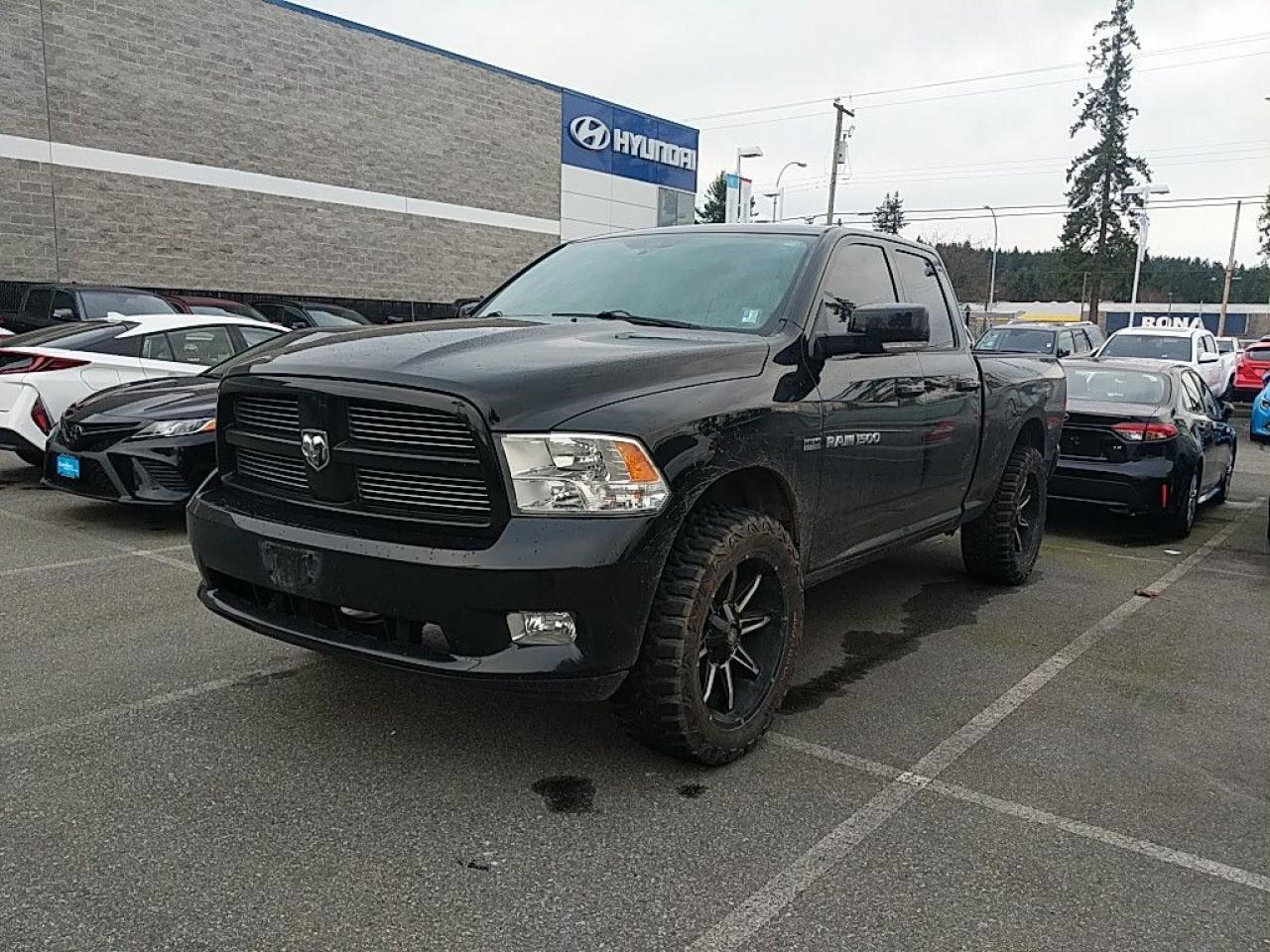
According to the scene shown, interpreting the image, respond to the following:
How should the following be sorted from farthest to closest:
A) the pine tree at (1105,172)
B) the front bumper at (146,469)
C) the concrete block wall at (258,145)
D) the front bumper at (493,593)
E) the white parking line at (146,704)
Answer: the pine tree at (1105,172)
the concrete block wall at (258,145)
the front bumper at (146,469)
the white parking line at (146,704)
the front bumper at (493,593)

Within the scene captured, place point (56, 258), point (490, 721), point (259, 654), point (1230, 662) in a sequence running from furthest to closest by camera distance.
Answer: point (56, 258) → point (1230, 662) → point (259, 654) → point (490, 721)

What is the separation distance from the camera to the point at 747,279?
432 cm

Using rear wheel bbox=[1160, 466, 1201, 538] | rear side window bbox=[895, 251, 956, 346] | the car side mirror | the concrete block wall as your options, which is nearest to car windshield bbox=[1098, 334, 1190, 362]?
rear wheel bbox=[1160, 466, 1201, 538]

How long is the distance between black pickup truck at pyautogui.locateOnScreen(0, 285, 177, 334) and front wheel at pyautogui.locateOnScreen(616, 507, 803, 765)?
1161 centimetres

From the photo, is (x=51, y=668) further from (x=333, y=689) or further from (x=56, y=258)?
(x=56, y=258)

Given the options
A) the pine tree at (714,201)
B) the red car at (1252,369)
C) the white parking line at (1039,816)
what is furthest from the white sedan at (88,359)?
the pine tree at (714,201)

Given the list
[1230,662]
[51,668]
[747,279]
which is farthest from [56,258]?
[1230,662]

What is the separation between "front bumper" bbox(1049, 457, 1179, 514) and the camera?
786cm

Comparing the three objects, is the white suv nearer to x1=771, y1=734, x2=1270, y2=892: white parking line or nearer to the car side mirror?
the car side mirror

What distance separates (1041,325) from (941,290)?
49.7 ft

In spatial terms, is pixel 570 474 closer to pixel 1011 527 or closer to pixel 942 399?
pixel 942 399

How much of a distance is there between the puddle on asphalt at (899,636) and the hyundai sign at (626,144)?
896 inches

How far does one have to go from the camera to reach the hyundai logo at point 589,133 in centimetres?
2703

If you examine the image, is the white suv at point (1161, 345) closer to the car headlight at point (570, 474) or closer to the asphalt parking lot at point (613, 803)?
the asphalt parking lot at point (613, 803)
